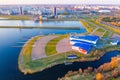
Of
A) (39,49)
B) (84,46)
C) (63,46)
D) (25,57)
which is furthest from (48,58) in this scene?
(84,46)

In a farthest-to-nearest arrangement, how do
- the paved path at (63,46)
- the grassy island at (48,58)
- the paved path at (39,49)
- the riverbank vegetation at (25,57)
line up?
the paved path at (63,46), the paved path at (39,49), the riverbank vegetation at (25,57), the grassy island at (48,58)

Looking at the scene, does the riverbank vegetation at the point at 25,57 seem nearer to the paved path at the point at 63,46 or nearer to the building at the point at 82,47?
the paved path at the point at 63,46

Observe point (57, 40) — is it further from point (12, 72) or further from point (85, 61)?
point (12, 72)

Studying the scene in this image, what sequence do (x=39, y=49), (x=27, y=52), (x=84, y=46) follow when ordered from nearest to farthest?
(x=27, y=52), (x=84, y=46), (x=39, y=49)

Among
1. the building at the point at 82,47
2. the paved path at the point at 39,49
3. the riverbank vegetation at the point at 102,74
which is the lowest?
the riverbank vegetation at the point at 102,74

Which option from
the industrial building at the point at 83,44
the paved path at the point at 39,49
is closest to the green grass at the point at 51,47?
the paved path at the point at 39,49

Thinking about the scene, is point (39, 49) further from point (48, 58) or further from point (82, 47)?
point (82, 47)

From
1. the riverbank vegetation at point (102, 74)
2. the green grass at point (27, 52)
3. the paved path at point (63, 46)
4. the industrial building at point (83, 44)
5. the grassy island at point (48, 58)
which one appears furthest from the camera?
the paved path at point (63, 46)

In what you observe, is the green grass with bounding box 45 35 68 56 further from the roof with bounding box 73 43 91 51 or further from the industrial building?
the roof with bounding box 73 43 91 51

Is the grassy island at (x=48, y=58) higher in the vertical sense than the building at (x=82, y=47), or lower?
lower
